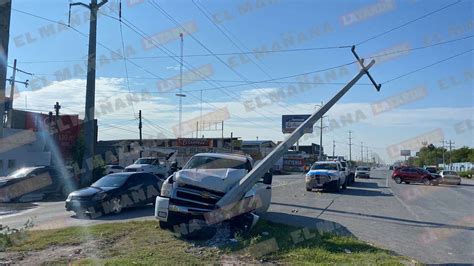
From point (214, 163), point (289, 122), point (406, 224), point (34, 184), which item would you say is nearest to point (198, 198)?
point (214, 163)

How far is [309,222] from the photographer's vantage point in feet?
44.2

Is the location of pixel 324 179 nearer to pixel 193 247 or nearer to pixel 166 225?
pixel 166 225

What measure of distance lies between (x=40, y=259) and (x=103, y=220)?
237 inches

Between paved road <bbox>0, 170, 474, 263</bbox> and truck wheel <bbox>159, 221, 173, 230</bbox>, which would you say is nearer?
paved road <bbox>0, 170, 474, 263</bbox>

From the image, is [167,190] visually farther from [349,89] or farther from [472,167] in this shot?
[472,167]

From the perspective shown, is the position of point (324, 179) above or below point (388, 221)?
above

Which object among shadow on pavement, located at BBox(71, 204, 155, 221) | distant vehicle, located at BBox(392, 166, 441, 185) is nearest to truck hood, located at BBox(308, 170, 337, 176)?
shadow on pavement, located at BBox(71, 204, 155, 221)

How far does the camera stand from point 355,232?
12039mm

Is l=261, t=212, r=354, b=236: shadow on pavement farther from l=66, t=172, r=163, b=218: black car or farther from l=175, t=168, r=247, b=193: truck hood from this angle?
l=66, t=172, r=163, b=218: black car

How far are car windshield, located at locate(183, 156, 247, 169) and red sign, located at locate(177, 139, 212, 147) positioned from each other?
59244mm

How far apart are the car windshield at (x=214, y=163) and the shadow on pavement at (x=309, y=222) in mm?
2040

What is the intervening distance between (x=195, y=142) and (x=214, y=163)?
201 ft

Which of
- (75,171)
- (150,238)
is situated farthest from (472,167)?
(150,238)

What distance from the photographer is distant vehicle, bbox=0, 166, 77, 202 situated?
840 inches
